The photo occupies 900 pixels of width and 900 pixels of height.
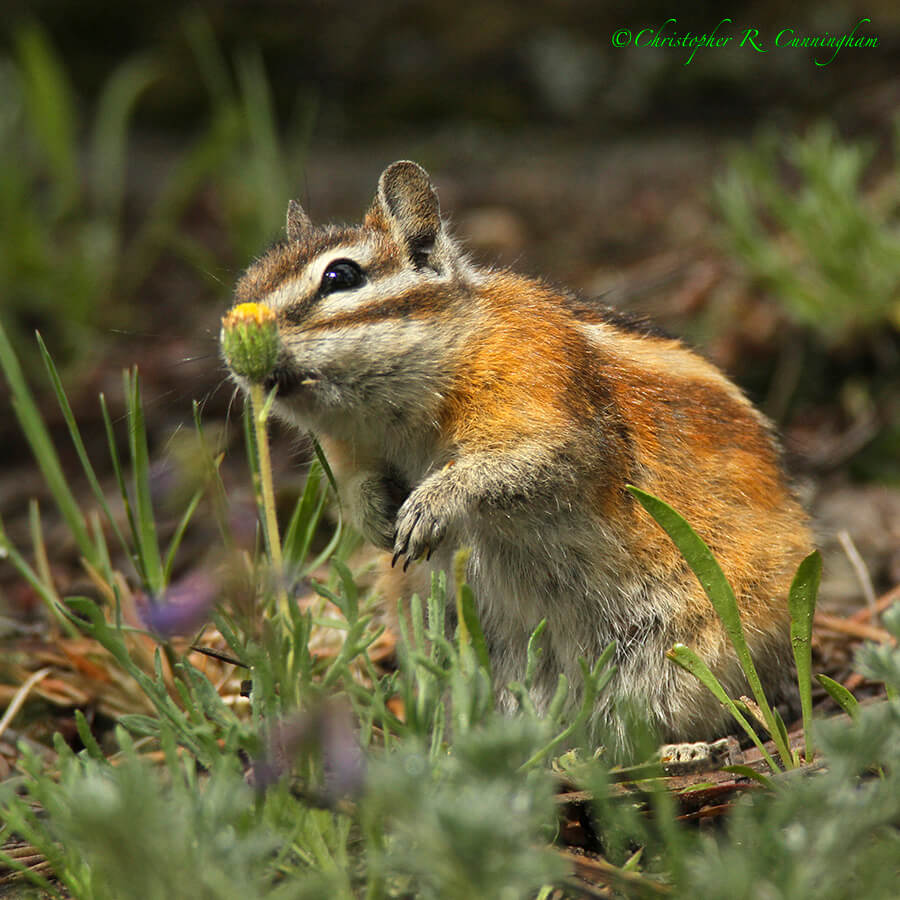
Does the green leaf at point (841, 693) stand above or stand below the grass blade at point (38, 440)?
below

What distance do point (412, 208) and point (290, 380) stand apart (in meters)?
0.81

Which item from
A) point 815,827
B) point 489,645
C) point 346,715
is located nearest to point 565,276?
point 489,645

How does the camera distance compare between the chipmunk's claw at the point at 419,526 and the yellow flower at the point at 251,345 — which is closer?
the yellow flower at the point at 251,345

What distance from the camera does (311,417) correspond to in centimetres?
292

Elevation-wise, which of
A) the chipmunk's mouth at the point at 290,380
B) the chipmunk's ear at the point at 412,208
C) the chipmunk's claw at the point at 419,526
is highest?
the chipmunk's ear at the point at 412,208

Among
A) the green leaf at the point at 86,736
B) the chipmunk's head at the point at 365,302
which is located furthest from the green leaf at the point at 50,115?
the green leaf at the point at 86,736

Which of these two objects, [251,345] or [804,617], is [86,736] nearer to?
[251,345]

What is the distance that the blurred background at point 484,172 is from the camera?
18.4ft

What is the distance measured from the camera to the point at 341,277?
297 cm

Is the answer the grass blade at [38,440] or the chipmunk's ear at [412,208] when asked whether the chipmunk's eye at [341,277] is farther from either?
the grass blade at [38,440]

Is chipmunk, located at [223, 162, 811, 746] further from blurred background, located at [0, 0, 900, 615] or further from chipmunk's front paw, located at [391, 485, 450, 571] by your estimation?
blurred background, located at [0, 0, 900, 615]

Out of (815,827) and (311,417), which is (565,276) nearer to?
(311,417)

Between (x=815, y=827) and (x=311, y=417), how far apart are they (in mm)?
1649

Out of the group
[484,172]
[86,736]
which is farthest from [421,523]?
[484,172]
